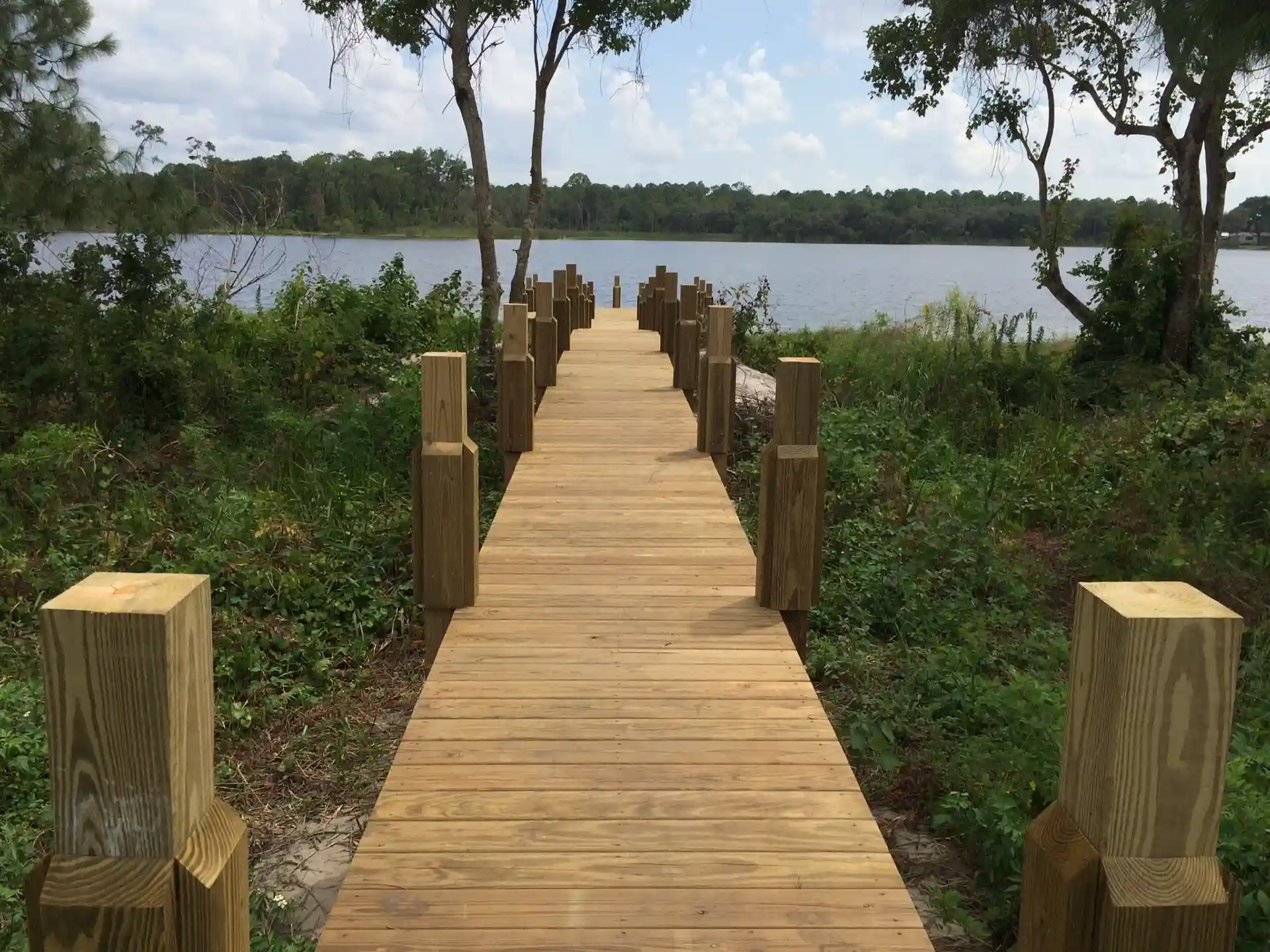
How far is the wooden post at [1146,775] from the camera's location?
1.37 meters

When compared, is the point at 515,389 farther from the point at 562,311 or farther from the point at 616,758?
the point at 562,311

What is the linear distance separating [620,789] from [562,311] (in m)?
11.1

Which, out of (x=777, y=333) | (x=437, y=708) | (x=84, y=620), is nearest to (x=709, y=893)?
(x=437, y=708)

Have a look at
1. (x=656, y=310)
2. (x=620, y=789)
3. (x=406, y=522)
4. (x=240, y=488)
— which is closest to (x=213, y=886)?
(x=620, y=789)

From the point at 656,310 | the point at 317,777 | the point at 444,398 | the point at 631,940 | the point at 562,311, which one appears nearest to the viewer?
the point at 631,940

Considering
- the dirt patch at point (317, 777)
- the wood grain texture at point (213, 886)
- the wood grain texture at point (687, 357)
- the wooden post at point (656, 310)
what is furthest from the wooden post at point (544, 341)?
the wood grain texture at point (213, 886)

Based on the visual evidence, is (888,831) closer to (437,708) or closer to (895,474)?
(437,708)

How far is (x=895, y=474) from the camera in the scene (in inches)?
369

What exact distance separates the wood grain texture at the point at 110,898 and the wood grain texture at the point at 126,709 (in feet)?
0.05

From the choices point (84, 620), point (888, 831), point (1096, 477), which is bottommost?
point (888, 831)

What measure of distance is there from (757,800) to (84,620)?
2184mm

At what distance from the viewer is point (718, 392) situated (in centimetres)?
783

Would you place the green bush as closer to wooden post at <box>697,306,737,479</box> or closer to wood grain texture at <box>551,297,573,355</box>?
wood grain texture at <box>551,297,573,355</box>

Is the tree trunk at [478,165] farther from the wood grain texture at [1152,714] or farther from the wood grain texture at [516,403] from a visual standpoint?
the wood grain texture at [1152,714]
